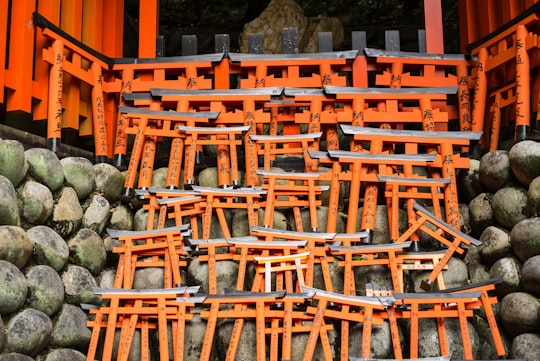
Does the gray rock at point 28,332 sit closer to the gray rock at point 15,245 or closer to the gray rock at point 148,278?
the gray rock at point 15,245

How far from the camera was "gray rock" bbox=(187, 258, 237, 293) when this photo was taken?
726 cm

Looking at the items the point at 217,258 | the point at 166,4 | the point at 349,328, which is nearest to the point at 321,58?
the point at 217,258

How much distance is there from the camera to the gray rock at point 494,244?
289 inches

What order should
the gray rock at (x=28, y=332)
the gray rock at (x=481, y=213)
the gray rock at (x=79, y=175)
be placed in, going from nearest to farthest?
the gray rock at (x=28, y=332), the gray rock at (x=79, y=175), the gray rock at (x=481, y=213)

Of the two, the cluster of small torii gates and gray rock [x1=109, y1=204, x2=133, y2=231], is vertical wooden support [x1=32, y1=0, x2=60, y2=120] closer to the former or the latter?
the cluster of small torii gates

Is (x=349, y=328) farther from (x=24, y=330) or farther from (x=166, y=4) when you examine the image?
(x=166, y=4)

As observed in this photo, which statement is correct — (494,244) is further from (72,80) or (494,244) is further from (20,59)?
(20,59)

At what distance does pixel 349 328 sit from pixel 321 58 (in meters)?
3.74

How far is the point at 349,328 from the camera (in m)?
6.78

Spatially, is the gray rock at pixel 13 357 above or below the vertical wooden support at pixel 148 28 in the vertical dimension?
below

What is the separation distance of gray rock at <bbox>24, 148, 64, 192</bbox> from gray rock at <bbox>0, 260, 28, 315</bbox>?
1244 millimetres

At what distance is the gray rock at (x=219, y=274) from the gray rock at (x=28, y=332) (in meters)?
1.55

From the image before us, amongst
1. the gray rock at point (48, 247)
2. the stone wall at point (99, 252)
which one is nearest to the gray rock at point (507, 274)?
the stone wall at point (99, 252)

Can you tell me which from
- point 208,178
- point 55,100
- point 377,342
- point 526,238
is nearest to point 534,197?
point 526,238
